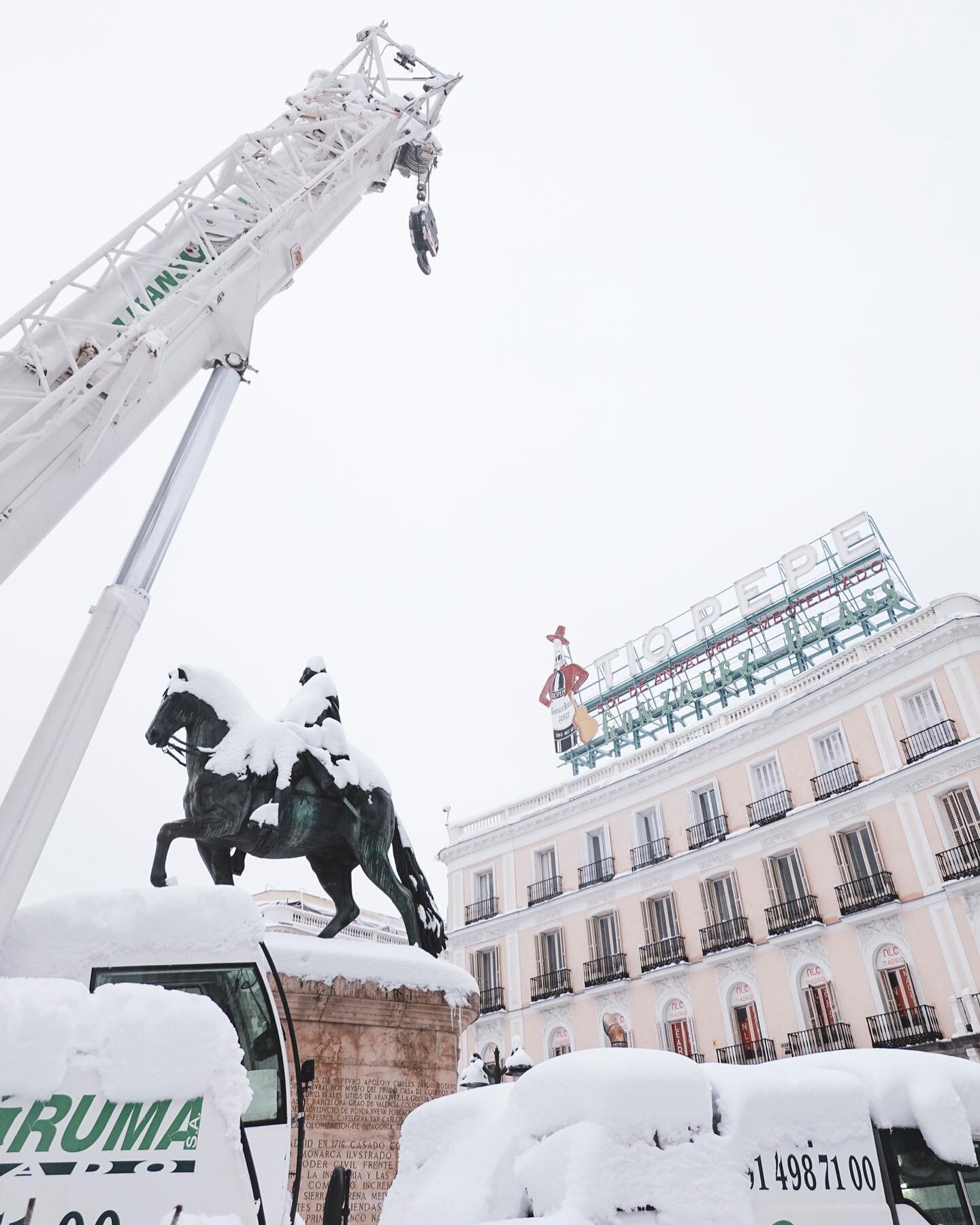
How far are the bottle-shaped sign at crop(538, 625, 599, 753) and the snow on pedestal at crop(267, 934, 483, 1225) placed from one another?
96.7 feet

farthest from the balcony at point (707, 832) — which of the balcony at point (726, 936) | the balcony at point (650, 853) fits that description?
the balcony at point (726, 936)

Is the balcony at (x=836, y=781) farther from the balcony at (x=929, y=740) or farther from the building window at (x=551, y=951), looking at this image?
the building window at (x=551, y=951)

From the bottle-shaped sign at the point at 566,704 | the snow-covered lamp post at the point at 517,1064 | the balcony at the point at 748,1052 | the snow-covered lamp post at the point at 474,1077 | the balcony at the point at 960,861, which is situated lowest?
the snow-covered lamp post at the point at 474,1077

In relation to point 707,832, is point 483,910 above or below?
below

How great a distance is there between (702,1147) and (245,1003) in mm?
2455

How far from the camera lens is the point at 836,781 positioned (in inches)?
1017

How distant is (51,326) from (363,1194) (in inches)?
346

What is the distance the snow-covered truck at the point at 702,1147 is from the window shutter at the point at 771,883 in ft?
72.2

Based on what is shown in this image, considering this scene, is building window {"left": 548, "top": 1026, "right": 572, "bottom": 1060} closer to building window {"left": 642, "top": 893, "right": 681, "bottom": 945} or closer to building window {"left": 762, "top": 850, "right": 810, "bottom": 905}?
building window {"left": 642, "top": 893, "right": 681, "bottom": 945}

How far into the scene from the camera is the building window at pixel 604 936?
2856cm

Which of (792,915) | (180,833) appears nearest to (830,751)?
(792,915)

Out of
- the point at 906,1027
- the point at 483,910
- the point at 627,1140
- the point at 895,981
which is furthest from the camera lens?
the point at 483,910

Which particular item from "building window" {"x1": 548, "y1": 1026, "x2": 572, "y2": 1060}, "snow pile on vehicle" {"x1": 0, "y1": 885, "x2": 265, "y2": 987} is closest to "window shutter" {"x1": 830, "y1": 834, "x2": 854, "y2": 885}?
"building window" {"x1": 548, "y1": 1026, "x2": 572, "y2": 1060}

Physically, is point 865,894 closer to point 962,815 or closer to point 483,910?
point 962,815
